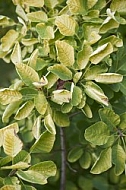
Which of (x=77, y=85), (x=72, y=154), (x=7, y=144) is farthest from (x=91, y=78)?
A: (x=72, y=154)

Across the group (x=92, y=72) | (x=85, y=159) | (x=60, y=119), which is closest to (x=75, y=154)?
(x=85, y=159)

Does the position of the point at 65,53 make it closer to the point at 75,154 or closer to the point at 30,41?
the point at 30,41

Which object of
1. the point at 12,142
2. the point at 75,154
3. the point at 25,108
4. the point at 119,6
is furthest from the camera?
the point at 75,154

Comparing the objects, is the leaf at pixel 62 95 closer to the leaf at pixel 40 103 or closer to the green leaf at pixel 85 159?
the leaf at pixel 40 103

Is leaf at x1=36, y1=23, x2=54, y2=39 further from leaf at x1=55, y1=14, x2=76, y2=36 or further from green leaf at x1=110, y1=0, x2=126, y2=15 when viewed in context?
green leaf at x1=110, y1=0, x2=126, y2=15

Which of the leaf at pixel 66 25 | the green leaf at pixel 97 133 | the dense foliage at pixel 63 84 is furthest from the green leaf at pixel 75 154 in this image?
the leaf at pixel 66 25

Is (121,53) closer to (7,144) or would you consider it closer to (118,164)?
(118,164)
